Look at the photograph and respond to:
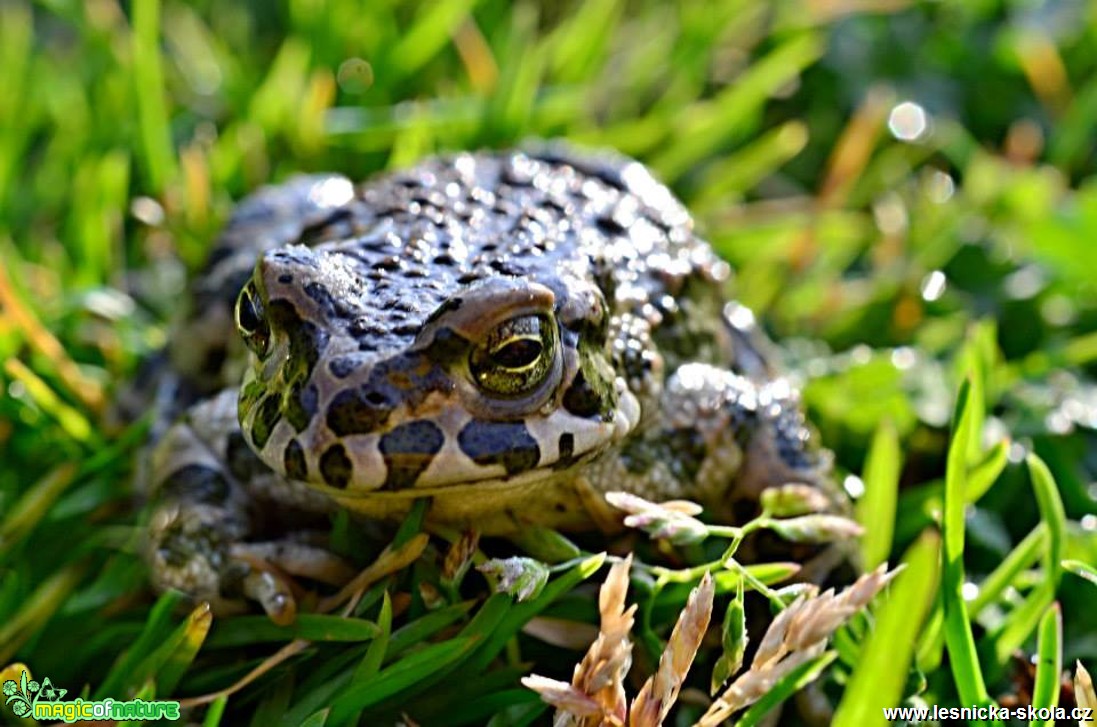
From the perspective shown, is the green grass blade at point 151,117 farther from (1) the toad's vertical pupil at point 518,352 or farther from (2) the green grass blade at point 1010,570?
(2) the green grass blade at point 1010,570

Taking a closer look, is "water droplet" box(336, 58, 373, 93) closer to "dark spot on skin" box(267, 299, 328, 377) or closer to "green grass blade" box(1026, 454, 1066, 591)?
Answer: "dark spot on skin" box(267, 299, 328, 377)

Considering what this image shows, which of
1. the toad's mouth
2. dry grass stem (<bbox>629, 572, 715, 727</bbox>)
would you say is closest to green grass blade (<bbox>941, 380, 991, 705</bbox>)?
dry grass stem (<bbox>629, 572, 715, 727</bbox>)

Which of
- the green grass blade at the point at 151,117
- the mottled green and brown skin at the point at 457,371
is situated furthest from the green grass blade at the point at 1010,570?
the green grass blade at the point at 151,117

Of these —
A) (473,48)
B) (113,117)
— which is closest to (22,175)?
(113,117)

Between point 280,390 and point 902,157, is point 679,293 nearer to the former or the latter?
point 280,390

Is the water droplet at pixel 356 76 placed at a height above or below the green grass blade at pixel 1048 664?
above

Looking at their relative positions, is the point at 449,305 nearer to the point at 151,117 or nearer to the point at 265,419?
the point at 265,419

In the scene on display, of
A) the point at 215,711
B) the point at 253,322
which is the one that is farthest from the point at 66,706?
the point at 253,322
